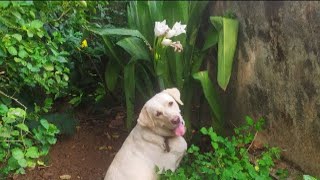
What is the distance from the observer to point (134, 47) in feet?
10.7

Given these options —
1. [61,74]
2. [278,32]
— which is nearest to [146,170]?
[61,74]

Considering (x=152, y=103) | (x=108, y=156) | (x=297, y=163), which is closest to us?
(x=152, y=103)

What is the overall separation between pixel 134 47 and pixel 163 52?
0.23 m

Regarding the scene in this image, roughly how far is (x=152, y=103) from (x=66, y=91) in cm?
126

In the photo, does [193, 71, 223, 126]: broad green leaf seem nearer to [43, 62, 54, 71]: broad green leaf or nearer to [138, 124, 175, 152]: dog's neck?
[138, 124, 175, 152]: dog's neck

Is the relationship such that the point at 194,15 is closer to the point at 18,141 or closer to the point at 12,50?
the point at 12,50

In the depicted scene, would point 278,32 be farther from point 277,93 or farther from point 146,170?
point 146,170

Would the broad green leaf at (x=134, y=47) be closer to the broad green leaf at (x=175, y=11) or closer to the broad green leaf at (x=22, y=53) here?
the broad green leaf at (x=175, y=11)

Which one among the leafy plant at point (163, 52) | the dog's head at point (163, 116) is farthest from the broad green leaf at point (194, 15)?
the dog's head at point (163, 116)

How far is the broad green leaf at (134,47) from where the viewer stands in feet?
10.7

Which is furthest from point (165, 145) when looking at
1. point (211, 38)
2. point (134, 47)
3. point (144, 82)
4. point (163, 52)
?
point (211, 38)

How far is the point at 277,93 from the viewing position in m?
2.99

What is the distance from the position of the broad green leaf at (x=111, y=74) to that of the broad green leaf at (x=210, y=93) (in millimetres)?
656

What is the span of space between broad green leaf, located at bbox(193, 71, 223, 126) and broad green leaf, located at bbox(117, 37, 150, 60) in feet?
1.31
